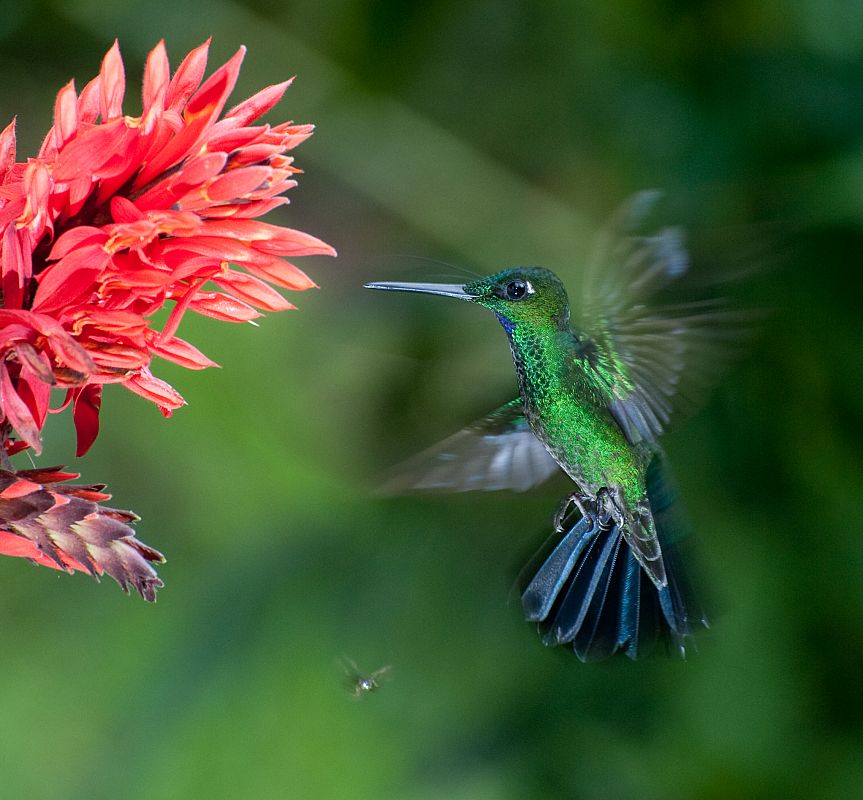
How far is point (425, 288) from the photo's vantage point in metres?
0.97

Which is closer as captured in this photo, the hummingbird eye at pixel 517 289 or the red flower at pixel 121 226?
the red flower at pixel 121 226

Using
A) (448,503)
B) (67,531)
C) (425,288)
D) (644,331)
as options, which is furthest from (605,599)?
(448,503)

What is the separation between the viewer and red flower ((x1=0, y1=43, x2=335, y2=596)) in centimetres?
74

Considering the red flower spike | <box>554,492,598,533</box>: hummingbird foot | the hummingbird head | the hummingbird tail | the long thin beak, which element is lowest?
the red flower spike

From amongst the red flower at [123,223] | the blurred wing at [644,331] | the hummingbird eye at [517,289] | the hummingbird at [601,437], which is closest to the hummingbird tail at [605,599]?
the hummingbird at [601,437]

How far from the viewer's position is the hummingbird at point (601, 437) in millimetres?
1062

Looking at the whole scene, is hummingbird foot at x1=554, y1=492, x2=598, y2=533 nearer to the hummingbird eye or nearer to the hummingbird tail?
the hummingbird tail

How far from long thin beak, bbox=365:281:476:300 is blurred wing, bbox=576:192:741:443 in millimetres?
167

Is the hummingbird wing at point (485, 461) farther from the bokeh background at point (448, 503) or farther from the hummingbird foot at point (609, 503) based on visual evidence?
the bokeh background at point (448, 503)

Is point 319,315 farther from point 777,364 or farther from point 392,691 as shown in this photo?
point 777,364

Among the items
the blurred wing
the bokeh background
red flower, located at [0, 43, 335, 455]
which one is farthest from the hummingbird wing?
the bokeh background

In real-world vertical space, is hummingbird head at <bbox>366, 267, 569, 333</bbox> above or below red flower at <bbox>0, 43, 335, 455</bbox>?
above

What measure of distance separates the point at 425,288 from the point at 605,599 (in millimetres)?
399

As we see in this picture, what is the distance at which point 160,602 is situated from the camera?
6.41 feet
